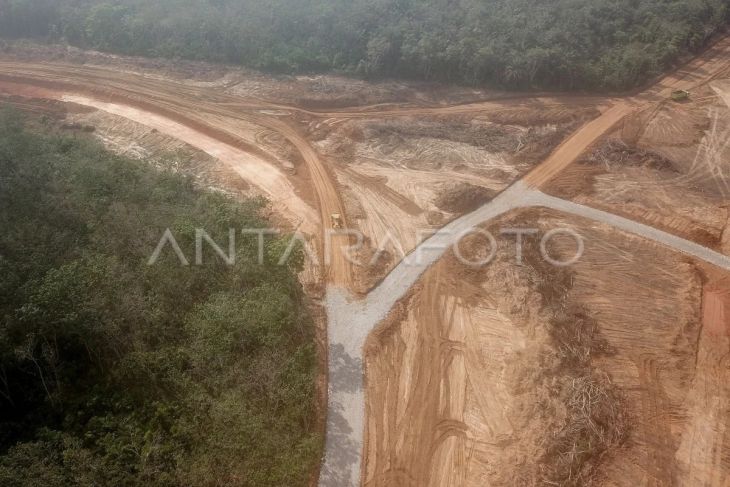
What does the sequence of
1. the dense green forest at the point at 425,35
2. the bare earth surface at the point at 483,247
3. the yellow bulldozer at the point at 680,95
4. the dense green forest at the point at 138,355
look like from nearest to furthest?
the dense green forest at the point at 138,355, the bare earth surface at the point at 483,247, the yellow bulldozer at the point at 680,95, the dense green forest at the point at 425,35

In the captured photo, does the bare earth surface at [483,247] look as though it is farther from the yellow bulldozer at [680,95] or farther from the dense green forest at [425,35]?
the dense green forest at [425,35]

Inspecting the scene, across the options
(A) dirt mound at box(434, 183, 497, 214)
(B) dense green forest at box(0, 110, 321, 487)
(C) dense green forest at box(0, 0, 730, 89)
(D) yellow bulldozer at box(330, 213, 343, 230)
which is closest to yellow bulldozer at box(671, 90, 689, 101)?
(C) dense green forest at box(0, 0, 730, 89)

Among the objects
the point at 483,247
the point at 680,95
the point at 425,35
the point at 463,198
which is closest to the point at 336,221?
the point at 463,198

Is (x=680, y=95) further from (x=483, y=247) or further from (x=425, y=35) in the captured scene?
(x=483, y=247)

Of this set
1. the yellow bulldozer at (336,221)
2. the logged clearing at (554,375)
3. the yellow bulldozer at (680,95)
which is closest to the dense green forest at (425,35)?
the yellow bulldozer at (680,95)

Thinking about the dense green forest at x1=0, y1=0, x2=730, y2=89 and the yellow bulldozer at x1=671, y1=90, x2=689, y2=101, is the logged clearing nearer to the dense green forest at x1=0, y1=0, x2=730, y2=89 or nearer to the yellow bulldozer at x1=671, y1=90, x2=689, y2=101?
the yellow bulldozer at x1=671, y1=90, x2=689, y2=101

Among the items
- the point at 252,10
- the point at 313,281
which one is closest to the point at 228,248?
the point at 313,281

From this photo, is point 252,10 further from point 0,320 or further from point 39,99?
point 0,320
